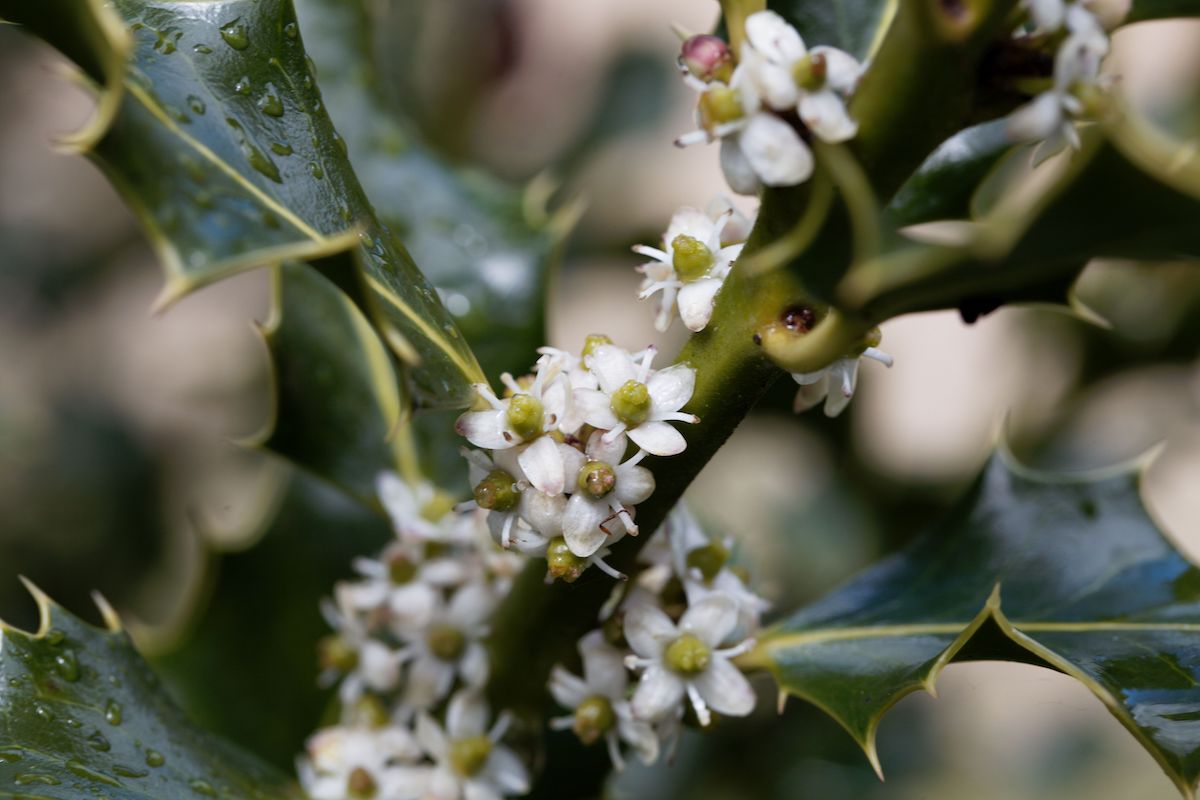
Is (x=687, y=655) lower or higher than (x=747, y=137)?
lower

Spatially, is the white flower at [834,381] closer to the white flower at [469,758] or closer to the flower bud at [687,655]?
the flower bud at [687,655]

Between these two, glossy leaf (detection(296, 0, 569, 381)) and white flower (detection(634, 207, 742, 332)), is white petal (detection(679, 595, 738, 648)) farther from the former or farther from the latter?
glossy leaf (detection(296, 0, 569, 381))

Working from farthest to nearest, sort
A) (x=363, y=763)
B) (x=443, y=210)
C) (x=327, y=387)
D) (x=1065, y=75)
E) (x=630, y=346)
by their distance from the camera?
(x=630, y=346) → (x=443, y=210) → (x=327, y=387) → (x=363, y=763) → (x=1065, y=75)

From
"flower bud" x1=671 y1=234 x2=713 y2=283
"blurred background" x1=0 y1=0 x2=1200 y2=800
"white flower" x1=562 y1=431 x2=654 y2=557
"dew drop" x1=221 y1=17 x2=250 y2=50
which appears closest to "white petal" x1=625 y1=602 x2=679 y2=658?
"white flower" x1=562 y1=431 x2=654 y2=557

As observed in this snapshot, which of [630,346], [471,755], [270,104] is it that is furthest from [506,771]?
[630,346]

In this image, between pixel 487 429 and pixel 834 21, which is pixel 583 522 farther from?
pixel 834 21

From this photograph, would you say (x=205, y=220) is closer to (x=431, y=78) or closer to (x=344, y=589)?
(x=344, y=589)

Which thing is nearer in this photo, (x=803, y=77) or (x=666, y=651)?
(x=803, y=77)

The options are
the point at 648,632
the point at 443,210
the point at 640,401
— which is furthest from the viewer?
the point at 443,210
